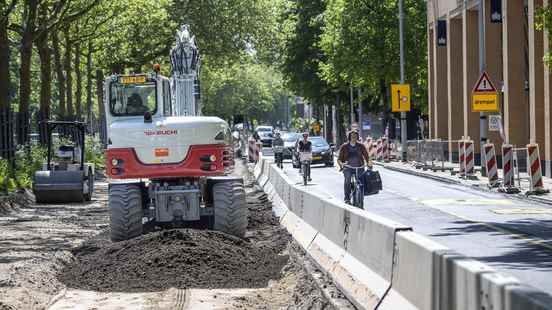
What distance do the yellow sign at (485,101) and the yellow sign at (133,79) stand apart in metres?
17.5

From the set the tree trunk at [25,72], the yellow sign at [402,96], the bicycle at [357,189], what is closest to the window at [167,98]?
the bicycle at [357,189]

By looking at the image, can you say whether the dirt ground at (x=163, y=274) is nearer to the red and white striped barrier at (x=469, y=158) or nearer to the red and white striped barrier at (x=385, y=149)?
the red and white striped barrier at (x=469, y=158)

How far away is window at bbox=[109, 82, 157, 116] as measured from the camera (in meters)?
20.5

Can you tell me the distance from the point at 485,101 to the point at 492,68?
12.6 metres

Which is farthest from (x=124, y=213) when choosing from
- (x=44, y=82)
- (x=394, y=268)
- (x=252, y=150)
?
(x=252, y=150)

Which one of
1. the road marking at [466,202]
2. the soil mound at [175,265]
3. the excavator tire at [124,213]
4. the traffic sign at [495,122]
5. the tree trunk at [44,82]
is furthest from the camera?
the tree trunk at [44,82]

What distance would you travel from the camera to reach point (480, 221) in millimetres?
22125

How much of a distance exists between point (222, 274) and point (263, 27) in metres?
49.5

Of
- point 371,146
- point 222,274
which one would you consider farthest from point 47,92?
point 222,274

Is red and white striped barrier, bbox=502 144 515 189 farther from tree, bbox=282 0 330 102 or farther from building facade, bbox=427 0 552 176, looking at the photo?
tree, bbox=282 0 330 102

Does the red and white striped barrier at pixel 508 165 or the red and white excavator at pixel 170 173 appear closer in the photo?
the red and white excavator at pixel 170 173

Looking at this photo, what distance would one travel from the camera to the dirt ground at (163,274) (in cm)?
1248

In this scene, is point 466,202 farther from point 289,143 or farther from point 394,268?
point 289,143

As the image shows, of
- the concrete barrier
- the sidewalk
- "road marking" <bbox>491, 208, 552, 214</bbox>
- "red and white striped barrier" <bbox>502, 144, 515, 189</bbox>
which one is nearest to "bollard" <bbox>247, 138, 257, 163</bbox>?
the sidewalk
